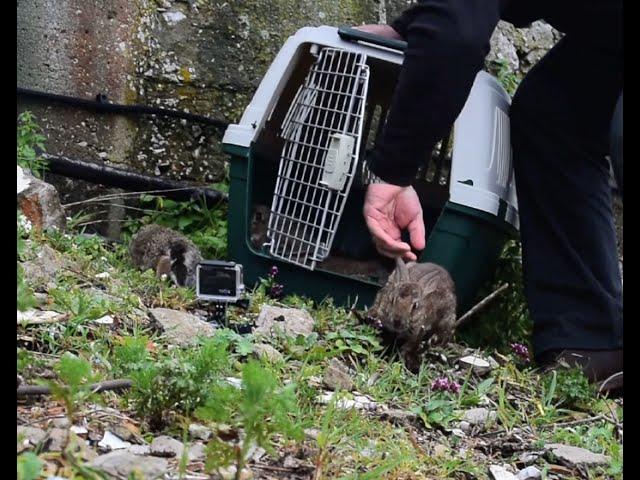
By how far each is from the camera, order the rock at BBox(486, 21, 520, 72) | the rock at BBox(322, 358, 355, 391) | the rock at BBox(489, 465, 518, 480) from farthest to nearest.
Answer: the rock at BBox(486, 21, 520, 72)
the rock at BBox(322, 358, 355, 391)
the rock at BBox(489, 465, 518, 480)

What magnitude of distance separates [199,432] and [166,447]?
93mm

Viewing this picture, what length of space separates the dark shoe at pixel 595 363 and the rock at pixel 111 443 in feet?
4.80

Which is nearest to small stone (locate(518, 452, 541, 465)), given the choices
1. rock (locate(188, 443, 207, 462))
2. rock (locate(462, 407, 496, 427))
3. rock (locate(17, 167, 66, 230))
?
rock (locate(462, 407, 496, 427))

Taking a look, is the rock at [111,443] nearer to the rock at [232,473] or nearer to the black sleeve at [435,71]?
the rock at [232,473]

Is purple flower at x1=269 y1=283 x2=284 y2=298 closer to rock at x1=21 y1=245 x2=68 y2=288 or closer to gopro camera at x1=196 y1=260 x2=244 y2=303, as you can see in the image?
gopro camera at x1=196 y1=260 x2=244 y2=303

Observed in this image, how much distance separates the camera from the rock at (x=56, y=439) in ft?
4.30

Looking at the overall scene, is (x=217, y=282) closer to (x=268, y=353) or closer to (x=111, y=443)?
(x=268, y=353)

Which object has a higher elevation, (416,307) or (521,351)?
(416,307)

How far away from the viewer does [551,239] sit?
276cm

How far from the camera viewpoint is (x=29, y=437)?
54.0 inches

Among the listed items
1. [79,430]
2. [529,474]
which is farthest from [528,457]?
[79,430]

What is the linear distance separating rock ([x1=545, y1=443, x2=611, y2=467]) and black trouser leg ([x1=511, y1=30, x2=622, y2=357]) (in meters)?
0.69

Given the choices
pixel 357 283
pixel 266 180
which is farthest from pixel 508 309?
pixel 266 180

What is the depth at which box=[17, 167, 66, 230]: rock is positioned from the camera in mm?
2883
